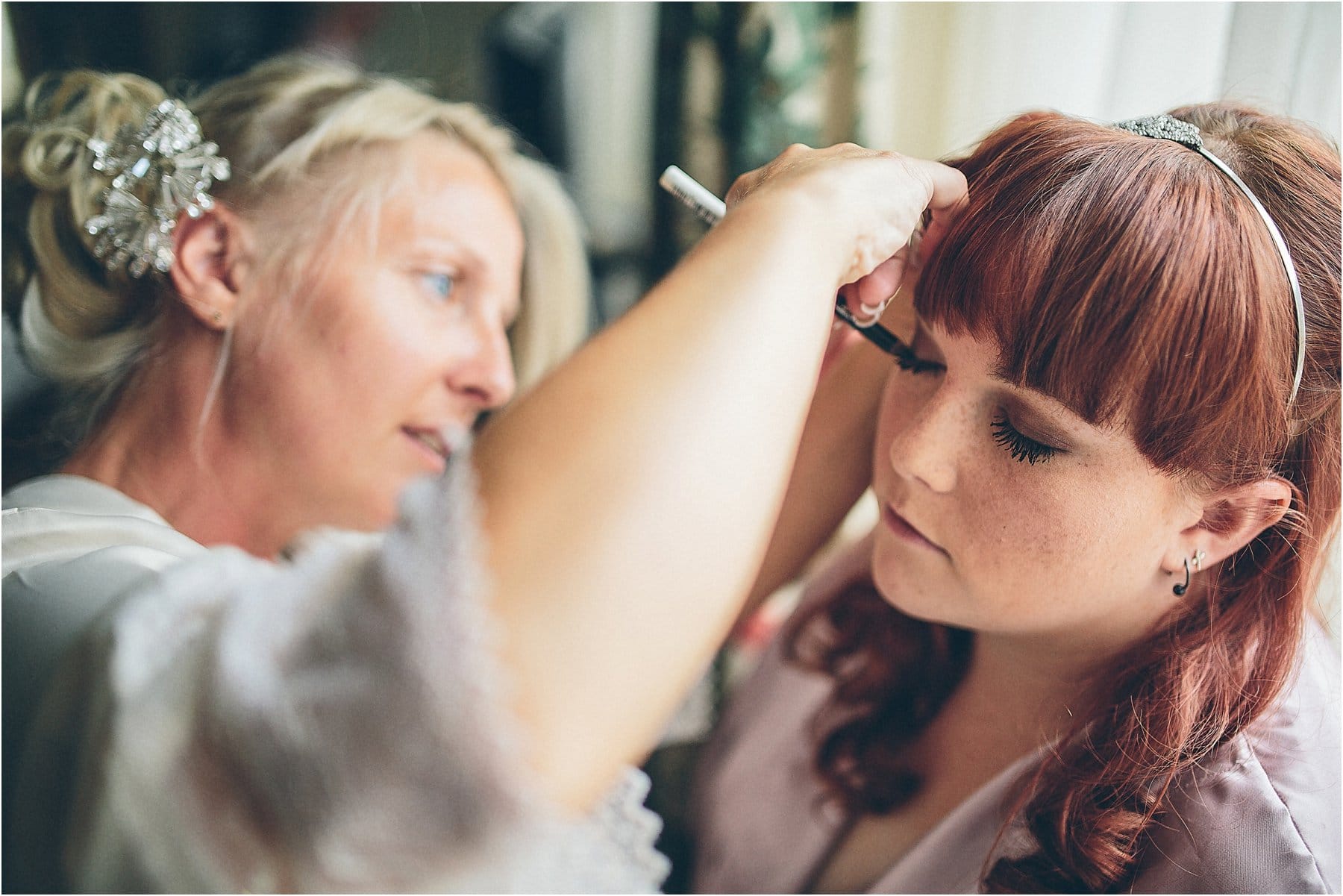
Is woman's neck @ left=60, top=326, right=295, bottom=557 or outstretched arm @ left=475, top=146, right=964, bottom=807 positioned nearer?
outstretched arm @ left=475, top=146, right=964, bottom=807

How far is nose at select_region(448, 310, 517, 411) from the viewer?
88 cm

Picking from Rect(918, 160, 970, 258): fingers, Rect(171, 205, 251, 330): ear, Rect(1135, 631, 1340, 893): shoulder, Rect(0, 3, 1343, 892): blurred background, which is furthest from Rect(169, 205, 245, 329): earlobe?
Rect(1135, 631, 1340, 893): shoulder

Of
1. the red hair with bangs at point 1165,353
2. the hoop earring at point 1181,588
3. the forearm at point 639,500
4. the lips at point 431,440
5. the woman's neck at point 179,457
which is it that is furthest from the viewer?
the lips at point 431,440

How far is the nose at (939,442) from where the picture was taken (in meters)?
0.62

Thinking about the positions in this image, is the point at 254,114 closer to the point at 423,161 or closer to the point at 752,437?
the point at 423,161

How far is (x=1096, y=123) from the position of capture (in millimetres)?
608

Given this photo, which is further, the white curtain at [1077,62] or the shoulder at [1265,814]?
the white curtain at [1077,62]

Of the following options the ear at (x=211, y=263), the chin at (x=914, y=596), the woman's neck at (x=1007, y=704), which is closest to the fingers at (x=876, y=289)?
the chin at (x=914, y=596)

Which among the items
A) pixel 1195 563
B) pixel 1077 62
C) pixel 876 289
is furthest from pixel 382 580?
pixel 1077 62

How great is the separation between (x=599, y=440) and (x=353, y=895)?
258 millimetres

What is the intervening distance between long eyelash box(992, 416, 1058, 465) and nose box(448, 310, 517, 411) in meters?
0.52

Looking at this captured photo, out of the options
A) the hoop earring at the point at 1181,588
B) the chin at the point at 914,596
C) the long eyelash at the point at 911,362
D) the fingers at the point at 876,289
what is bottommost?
the chin at the point at 914,596

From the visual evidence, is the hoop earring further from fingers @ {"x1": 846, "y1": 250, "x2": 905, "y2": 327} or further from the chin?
fingers @ {"x1": 846, "y1": 250, "x2": 905, "y2": 327}

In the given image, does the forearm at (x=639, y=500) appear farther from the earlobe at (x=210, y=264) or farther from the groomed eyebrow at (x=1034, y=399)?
the earlobe at (x=210, y=264)
